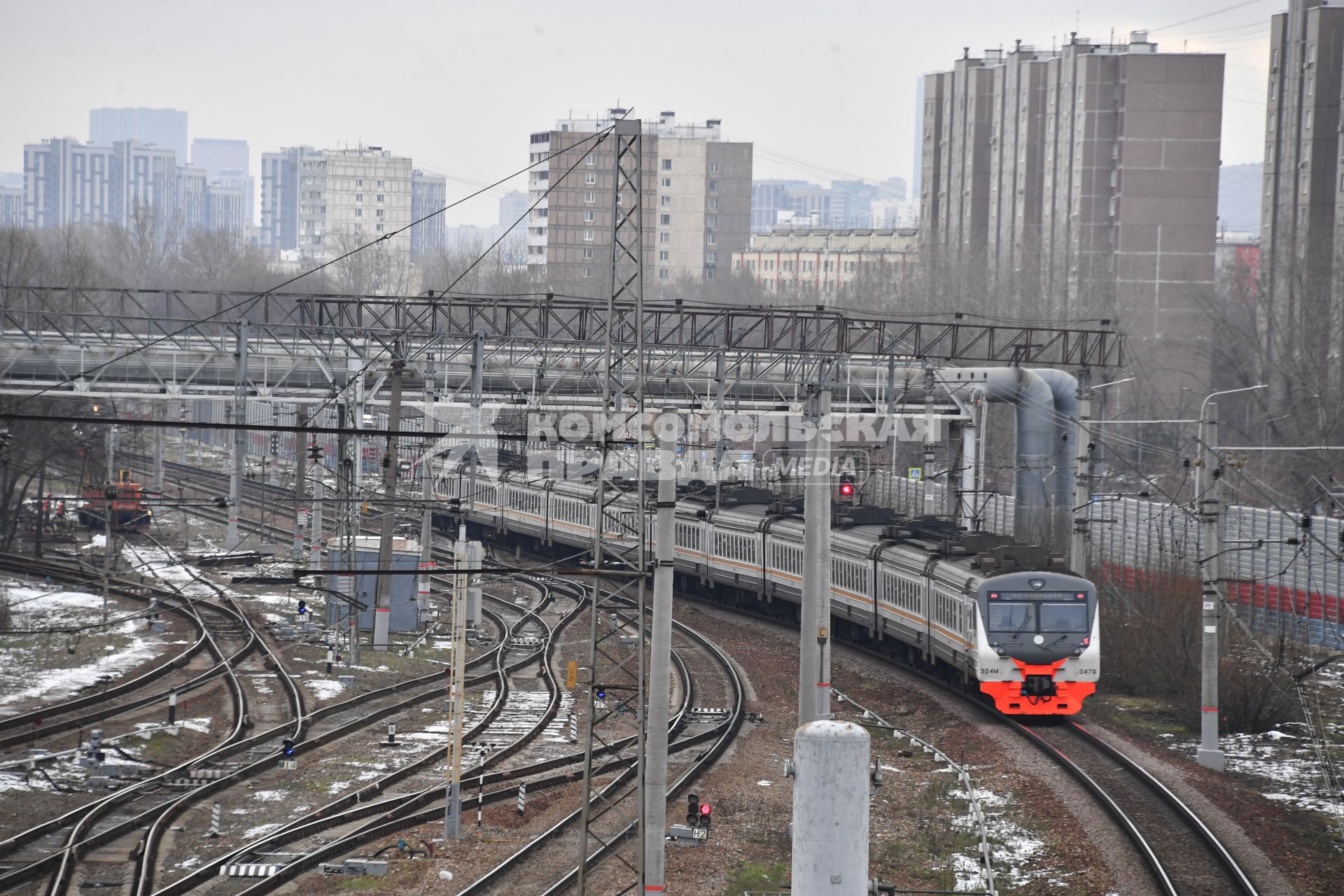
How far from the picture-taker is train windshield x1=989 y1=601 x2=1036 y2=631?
21234 millimetres

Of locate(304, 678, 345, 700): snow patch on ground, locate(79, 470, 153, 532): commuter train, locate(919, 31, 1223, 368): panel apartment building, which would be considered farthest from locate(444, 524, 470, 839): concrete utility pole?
locate(919, 31, 1223, 368): panel apartment building

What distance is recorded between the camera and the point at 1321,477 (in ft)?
139

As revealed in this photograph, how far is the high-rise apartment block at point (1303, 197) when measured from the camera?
172 feet

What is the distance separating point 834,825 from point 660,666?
5.83 metres

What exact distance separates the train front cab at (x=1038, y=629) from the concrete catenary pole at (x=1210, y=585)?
Answer: 1682mm

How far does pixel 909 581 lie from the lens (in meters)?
25.3

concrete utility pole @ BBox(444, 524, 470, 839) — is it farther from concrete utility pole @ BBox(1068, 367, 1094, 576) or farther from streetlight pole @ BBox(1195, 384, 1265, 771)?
concrete utility pole @ BBox(1068, 367, 1094, 576)

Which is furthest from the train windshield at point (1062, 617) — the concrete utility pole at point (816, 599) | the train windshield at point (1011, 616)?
the concrete utility pole at point (816, 599)

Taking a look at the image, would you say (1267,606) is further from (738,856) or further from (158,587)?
(158,587)

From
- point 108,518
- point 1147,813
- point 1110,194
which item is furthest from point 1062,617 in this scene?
point 1110,194

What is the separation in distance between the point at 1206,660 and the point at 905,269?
56313 millimetres

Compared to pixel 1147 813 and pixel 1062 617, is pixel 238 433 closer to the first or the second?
pixel 1062 617

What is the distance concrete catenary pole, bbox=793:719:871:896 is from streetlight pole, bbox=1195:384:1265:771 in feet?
47.3

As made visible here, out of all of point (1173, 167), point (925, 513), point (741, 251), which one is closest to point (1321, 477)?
point (925, 513)
